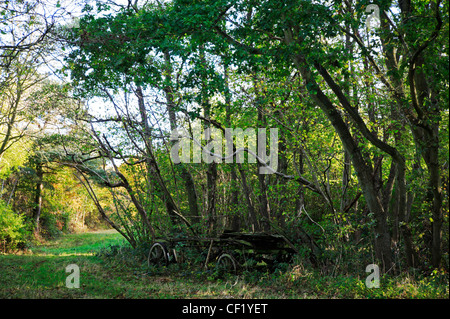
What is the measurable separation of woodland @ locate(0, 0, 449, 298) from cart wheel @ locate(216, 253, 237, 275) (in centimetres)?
134

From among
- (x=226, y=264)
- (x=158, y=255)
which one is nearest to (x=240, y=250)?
(x=226, y=264)

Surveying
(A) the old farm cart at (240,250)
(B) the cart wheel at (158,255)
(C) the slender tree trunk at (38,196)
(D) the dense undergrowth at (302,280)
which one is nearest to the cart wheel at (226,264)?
(A) the old farm cart at (240,250)

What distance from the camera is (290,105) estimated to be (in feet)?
33.9

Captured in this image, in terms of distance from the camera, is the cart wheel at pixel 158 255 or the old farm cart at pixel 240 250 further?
the cart wheel at pixel 158 255

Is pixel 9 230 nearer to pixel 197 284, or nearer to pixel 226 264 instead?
pixel 226 264

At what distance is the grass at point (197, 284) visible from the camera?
22.9 feet

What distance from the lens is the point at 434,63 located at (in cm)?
652

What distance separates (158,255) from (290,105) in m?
5.29

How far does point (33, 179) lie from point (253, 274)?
19348 millimetres

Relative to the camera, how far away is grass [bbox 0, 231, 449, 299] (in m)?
6.99

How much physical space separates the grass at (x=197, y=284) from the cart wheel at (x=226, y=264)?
0.29m

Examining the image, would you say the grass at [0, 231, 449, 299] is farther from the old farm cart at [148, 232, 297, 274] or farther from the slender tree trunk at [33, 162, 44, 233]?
the slender tree trunk at [33, 162, 44, 233]

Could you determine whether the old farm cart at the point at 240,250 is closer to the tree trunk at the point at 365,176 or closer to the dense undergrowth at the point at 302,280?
the dense undergrowth at the point at 302,280

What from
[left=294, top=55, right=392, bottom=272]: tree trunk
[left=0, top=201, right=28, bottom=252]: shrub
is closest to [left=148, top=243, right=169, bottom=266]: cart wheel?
[left=294, top=55, right=392, bottom=272]: tree trunk
